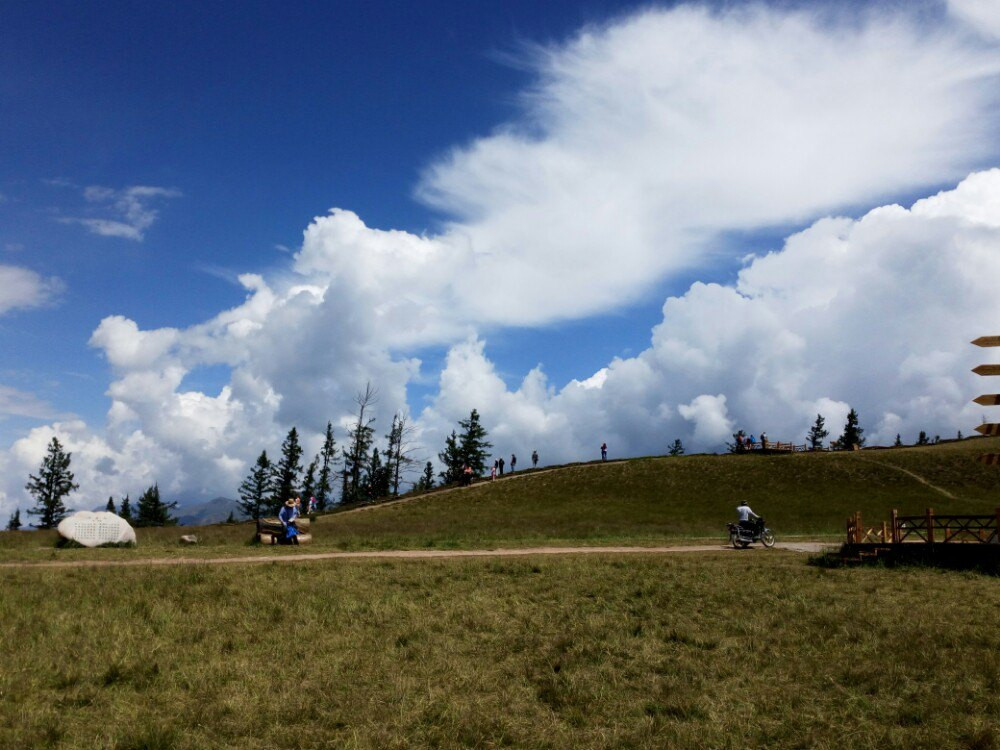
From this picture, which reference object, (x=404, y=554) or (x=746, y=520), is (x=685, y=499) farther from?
(x=404, y=554)

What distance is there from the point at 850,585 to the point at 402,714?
12995mm

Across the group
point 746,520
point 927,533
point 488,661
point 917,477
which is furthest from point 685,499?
point 488,661

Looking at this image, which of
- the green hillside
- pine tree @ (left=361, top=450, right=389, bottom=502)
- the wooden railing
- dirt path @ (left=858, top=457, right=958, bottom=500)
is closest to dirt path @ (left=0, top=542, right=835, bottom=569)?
the wooden railing

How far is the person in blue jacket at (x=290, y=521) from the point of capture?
29.4 m

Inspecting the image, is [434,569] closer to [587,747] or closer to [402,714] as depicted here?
[402,714]

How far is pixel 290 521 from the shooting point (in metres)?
29.8

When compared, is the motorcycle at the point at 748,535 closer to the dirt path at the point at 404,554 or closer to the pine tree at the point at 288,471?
the dirt path at the point at 404,554

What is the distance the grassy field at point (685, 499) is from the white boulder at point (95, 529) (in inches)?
253

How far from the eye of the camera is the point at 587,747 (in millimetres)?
7930

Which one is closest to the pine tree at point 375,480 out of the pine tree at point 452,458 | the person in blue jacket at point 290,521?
the pine tree at point 452,458

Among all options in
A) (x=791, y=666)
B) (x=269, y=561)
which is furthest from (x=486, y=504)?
(x=791, y=666)

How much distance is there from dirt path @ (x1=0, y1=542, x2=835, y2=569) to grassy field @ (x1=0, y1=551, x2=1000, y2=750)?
1.85 m

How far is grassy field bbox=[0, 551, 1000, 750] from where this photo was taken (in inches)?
327

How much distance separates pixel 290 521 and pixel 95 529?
7520 millimetres
